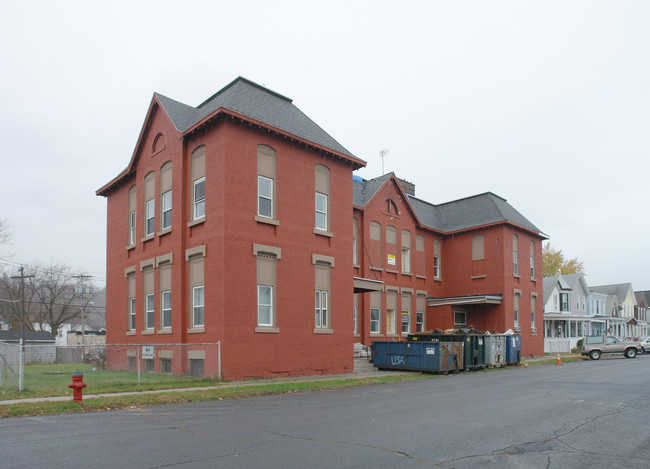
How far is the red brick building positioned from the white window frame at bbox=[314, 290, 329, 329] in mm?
64

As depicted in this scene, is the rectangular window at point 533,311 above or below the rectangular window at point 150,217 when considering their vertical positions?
below

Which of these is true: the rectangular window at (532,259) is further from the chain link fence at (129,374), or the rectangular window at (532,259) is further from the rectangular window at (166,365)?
the chain link fence at (129,374)

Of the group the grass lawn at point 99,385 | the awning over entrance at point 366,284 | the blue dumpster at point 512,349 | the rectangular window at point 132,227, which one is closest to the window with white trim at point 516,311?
the blue dumpster at point 512,349

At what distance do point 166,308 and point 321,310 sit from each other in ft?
21.3

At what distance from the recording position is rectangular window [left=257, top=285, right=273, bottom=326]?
822 inches

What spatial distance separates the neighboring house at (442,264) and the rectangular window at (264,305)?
10.9 m

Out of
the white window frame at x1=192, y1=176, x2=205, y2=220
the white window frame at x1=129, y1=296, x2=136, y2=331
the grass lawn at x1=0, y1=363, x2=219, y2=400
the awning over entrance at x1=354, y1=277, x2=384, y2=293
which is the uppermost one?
the white window frame at x1=192, y1=176, x2=205, y2=220

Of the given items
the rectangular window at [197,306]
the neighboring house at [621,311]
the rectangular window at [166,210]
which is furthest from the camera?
the neighboring house at [621,311]

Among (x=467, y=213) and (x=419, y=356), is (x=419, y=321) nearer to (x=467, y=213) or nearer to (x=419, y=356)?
(x=467, y=213)

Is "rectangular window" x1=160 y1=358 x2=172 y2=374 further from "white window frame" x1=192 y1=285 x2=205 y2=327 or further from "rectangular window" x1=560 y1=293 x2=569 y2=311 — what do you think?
"rectangular window" x1=560 y1=293 x2=569 y2=311

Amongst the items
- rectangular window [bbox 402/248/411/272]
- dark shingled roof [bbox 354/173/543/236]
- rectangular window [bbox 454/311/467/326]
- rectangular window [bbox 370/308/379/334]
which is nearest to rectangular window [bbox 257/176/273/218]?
rectangular window [bbox 370/308/379/334]

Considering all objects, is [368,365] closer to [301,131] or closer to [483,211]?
[301,131]

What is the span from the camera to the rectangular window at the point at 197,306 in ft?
69.1

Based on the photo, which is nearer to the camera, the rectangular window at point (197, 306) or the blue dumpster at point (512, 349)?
the rectangular window at point (197, 306)
